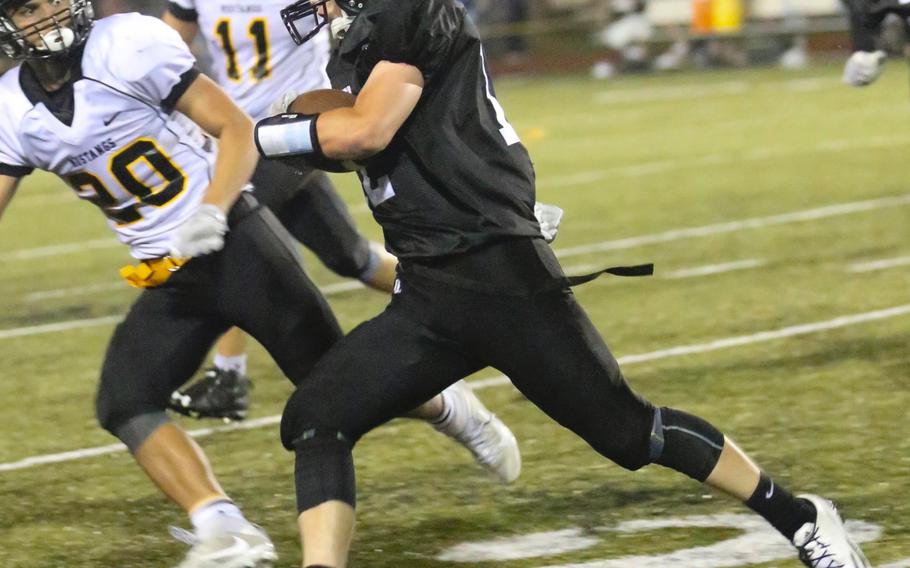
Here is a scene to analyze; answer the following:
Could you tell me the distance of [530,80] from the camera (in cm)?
2027

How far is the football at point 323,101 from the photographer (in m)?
3.22

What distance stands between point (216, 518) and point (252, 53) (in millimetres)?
2382

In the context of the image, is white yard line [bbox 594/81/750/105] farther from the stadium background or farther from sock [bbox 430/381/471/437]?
sock [bbox 430/381/471/437]

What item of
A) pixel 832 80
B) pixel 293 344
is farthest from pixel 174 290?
pixel 832 80

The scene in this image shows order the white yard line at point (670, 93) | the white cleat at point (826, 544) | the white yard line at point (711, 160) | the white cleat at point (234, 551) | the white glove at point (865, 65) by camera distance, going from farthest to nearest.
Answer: the white yard line at point (670, 93) → the white yard line at point (711, 160) → the white glove at point (865, 65) → the white cleat at point (234, 551) → the white cleat at point (826, 544)

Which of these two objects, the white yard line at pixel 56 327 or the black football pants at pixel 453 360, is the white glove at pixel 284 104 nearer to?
the black football pants at pixel 453 360

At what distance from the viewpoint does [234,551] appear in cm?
347

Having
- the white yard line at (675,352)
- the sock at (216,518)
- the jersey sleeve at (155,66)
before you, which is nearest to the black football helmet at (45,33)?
the jersey sleeve at (155,66)

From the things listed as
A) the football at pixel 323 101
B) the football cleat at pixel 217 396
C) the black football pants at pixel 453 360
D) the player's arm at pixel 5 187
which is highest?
the football at pixel 323 101

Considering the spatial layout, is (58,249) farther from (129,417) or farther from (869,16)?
(129,417)

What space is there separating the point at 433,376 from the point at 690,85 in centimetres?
1430

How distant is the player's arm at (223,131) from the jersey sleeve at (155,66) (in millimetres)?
32

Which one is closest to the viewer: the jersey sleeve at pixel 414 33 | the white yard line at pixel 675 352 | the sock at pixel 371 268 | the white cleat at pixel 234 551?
the jersey sleeve at pixel 414 33

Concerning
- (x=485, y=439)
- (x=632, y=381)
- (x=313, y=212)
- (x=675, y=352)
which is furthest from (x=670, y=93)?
(x=485, y=439)
